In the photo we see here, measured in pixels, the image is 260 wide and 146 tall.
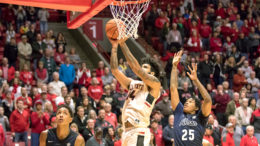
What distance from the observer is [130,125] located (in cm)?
616

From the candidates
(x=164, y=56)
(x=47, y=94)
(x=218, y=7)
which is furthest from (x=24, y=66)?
(x=218, y=7)

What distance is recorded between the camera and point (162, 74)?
1080 centimetres

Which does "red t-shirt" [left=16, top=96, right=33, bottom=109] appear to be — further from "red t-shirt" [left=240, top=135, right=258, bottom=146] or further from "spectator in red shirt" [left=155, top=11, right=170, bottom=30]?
"spectator in red shirt" [left=155, top=11, right=170, bottom=30]

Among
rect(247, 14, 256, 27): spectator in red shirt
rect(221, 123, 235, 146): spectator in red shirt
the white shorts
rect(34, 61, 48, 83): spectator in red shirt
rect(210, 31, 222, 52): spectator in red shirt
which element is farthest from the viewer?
rect(247, 14, 256, 27): spectator in red shirt

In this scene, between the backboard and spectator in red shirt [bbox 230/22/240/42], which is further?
spectator in red shirt [bbox 230/22/240/42]

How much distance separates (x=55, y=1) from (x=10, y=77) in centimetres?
752

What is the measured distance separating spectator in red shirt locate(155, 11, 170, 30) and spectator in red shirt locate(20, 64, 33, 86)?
5.95 meters

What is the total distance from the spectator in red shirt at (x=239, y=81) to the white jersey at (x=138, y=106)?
1068cm

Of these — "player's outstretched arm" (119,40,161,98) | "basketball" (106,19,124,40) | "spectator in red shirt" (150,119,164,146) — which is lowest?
"spectator in red shirt" (150,119,164,146)

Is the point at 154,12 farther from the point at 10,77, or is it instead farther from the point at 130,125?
the point at 130,125

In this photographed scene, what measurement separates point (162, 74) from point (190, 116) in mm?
3489

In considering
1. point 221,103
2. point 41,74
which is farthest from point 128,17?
point 221,103

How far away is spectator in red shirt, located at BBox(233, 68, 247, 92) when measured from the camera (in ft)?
54.0

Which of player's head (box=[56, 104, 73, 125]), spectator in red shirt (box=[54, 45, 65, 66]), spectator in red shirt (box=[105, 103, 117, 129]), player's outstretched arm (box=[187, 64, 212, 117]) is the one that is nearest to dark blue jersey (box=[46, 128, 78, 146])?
player's head (box=[56, 104, 73, 125])
